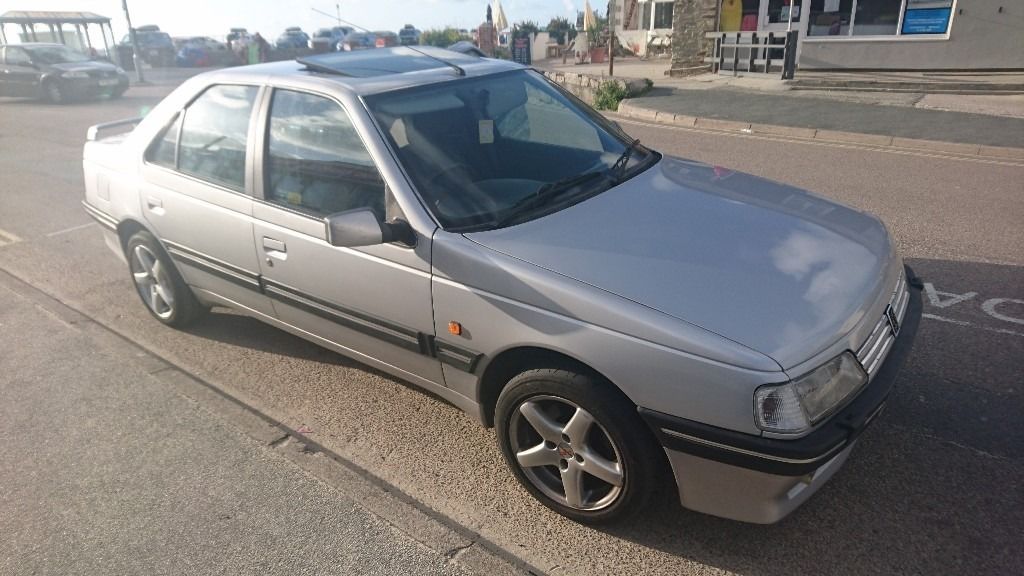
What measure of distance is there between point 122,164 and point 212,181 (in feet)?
3.55

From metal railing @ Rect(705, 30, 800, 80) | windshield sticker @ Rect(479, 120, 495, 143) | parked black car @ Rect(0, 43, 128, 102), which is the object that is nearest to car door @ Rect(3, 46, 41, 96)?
parked black car @ Rect(0, 43, 128, 102)

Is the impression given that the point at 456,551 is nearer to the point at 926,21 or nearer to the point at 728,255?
the point at 728,255

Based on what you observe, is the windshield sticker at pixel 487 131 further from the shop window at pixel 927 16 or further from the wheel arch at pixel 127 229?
the shop window at pixel 927 16

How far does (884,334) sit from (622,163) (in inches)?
58.3

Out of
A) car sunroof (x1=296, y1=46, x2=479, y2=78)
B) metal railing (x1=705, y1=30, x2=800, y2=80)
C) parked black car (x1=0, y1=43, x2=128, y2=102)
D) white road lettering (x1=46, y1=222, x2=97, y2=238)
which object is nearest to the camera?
car sunroof (x1=296, y1=46, x2=479, y2=78)

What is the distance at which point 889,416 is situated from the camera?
130 inches

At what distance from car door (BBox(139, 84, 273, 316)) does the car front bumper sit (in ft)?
7.88

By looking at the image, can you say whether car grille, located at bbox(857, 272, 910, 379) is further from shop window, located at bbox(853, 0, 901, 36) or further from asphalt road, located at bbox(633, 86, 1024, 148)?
shop window, located at bbox(853, 0, 901, 36)

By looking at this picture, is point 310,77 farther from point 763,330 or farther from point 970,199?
point 970,199

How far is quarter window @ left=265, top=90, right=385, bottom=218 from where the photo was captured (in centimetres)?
321

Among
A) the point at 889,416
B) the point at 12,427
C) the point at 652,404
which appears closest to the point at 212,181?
the point at 12,427

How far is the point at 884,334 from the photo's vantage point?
2.76 m

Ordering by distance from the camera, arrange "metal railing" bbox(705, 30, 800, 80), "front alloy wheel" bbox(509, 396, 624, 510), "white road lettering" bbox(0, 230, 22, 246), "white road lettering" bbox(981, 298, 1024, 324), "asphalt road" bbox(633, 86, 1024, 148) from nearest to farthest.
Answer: "front alloy wheel" bbox(509, 396, 624, 510)
"white road lettering" bbox(981, 298, 1024, 324)
"white road lettering" bbox(0, 230, 22, 246)
"asphalt road" bbox(633, 86, 1024, 148)
"metal railing" bbox(705, 30, 800, 80)

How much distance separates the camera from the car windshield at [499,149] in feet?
10.1
